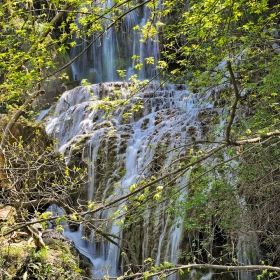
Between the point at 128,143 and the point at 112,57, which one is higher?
the point at 112,57

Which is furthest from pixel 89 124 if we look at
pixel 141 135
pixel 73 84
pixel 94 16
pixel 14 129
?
pixel 94 16

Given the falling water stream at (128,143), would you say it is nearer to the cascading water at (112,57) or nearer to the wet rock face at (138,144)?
the wet rock face at (138,144)

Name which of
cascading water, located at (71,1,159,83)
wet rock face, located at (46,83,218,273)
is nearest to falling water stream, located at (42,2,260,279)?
wet rock face, located at (46,83,218,273)

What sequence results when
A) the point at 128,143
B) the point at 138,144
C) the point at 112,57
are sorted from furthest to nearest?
the point at 112,57 → the point at 128,143 → the point at 138,144

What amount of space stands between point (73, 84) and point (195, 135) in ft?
40.4


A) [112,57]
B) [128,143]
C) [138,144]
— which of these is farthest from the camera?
[112,57]

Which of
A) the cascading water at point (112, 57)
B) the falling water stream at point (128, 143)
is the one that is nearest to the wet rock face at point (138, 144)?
the falling water stream at point (128, 143)

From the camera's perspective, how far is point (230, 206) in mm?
4531

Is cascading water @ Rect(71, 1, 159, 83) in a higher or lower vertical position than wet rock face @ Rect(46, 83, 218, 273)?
higher

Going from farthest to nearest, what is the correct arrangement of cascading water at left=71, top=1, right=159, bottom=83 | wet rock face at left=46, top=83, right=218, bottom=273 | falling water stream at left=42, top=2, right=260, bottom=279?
cascading water at left=71, top=1, right=159, bottom=83 < wet rock face at left=46, top=83, right=218, bottom=273 < falling water stream at left=42, top=2, right=260, bottom=279

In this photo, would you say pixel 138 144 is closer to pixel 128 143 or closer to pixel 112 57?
pixel 128 143

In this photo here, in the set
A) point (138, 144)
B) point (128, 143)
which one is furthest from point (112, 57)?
point (138, 144)

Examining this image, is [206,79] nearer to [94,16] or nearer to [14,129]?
[94,16]

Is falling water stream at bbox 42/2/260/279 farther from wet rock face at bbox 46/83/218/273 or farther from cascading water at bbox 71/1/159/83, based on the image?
cascading water at bbox 71/1/159/83
